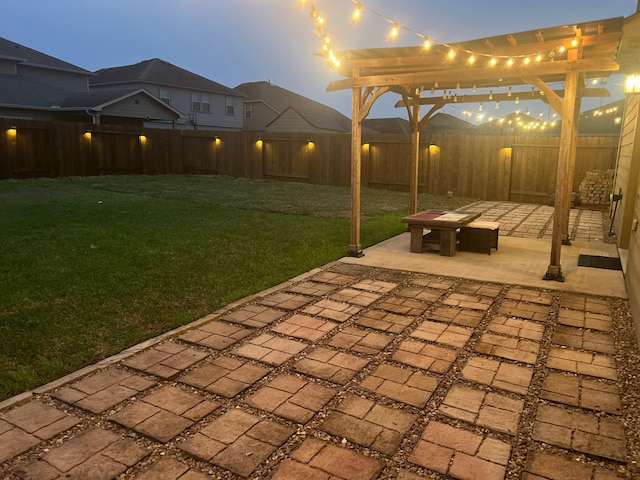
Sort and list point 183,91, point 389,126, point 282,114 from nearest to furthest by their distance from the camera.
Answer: point 183,91
point 282,114
point 389,126

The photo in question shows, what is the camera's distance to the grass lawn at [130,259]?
3590 millimetres

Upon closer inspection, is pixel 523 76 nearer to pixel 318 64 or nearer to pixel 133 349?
pixel 318 64

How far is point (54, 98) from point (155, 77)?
5677 millimetres

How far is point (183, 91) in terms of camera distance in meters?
27.1

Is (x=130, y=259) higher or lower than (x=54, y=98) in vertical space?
lower


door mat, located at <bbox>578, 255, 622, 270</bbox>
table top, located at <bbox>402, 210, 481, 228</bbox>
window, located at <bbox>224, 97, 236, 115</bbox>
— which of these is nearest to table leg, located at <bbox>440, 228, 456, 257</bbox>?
table top, located at <bbox>402, 210, 481, 228</bbox>

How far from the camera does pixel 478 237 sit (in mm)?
6789

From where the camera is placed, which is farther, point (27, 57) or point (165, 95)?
point (165, 95)

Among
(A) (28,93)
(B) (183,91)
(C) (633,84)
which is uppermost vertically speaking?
(B) (183,91)

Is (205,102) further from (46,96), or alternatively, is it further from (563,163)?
(563,163)

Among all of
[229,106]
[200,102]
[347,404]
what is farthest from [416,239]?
[229,106]

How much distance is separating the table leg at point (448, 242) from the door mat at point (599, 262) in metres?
1.62

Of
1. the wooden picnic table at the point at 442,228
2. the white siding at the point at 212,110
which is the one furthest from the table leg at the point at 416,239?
the white siding at the point at 212,110

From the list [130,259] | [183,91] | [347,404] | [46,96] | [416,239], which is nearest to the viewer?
[347,404]
